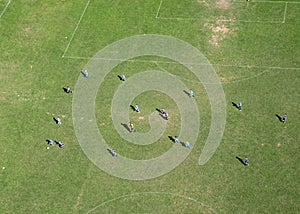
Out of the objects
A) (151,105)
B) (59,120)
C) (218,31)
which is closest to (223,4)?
(218,31)

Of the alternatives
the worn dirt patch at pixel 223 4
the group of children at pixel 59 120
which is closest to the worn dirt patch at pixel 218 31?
the worn dirt patch at pixel 223 4

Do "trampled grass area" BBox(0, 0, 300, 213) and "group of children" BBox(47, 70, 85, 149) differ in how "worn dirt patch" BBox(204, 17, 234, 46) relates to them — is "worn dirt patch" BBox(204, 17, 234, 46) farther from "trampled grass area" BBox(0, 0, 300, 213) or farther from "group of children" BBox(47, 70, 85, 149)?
"group of children" BBox(47, 70, 85, 149)

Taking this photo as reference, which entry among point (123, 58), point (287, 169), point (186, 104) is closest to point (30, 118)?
point (123, 58)

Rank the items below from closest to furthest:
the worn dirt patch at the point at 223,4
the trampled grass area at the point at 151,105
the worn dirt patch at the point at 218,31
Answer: the trampled grass area at the point at 151,105 → the worn dirt patch at the point at 218,31 → the worn dirt patch at the point at 223,4

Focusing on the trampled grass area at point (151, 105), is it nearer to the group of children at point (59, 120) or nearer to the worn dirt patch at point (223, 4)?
the worn dirt patch at point (223, 4)

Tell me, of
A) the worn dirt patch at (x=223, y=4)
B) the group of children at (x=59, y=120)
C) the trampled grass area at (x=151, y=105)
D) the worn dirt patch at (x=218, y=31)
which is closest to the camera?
the trampled grass area at (x=151, y=105)

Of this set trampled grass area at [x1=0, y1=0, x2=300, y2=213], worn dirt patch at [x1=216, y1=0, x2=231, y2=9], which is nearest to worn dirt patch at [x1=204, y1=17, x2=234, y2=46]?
trampled grass area at [x1=0, y1=0, x2=300, y2=213]

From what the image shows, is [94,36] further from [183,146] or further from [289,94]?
[289,94]

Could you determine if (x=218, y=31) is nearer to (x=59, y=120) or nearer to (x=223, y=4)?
(x=223, y=4)

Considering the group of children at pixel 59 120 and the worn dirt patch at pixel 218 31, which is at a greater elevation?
the worn dirt patch at pixel 218 31
